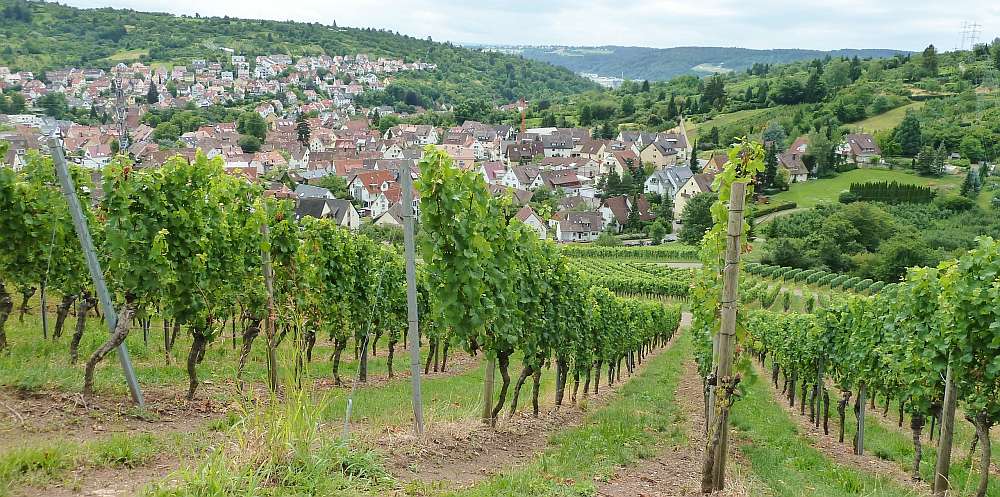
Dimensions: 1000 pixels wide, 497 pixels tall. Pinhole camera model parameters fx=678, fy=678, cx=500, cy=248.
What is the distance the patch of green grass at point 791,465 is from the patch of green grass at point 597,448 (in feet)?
4.71

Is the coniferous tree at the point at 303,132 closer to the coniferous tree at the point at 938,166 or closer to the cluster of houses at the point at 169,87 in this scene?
the cluster of houses at the point at 169,87

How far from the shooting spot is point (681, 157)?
390 ft

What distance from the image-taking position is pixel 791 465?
1107cm

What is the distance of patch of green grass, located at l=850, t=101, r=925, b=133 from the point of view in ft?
377

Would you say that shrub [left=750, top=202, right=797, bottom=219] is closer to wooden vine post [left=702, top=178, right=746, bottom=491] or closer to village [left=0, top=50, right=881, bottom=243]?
village [left=0, top=50, right=881, bottom=243]

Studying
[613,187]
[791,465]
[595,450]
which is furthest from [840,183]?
[595,450]

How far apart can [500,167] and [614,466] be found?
102 m

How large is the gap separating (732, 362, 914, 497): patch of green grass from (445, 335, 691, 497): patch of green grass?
1.44 metres

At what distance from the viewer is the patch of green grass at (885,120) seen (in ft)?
377

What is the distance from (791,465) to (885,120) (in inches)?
4966

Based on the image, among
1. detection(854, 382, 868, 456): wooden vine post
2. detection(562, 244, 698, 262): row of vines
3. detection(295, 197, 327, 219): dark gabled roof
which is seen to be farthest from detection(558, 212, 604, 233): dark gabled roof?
detection(854, 382, 868, 456): wooden vine post

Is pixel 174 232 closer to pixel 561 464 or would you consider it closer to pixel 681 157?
pixel 561 464

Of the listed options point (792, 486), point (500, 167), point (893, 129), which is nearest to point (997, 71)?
point (893, 129)

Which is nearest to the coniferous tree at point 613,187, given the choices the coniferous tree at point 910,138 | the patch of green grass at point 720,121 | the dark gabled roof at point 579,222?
the dark gabled roof at point 579,222
